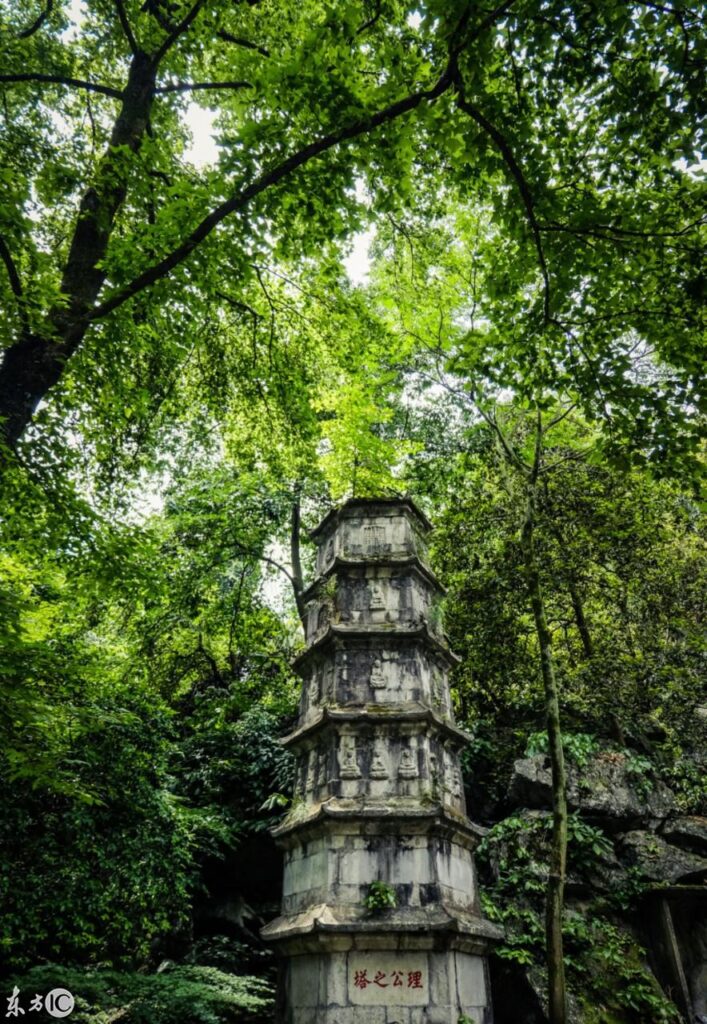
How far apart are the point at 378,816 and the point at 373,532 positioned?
153 inches

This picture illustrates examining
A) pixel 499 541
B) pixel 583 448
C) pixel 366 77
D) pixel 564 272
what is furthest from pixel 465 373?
pixel 583 448

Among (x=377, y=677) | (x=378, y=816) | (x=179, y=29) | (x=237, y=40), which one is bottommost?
(x=378, y=816)

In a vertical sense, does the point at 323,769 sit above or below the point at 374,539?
below

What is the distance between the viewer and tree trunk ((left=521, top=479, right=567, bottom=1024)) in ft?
22.7

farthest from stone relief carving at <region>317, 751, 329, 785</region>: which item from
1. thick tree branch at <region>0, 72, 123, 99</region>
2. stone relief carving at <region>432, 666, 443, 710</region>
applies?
thick tree branch at <region>0, 72, 123, 99</region>

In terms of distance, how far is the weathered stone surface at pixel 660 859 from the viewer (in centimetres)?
915

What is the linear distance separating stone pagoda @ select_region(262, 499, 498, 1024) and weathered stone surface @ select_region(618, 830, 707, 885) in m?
3.66

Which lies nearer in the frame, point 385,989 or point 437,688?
point 385,989

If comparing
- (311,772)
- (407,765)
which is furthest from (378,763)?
(311,772)

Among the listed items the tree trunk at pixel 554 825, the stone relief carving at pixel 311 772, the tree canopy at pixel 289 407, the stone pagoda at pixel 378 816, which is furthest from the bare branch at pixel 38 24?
the stone relief carving at pixel 311 772

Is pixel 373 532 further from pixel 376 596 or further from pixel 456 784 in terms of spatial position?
pixel 456 784

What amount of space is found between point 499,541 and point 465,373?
496 centimetres

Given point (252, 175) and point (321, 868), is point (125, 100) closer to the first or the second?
point (252, 175)

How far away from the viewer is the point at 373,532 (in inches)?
361
